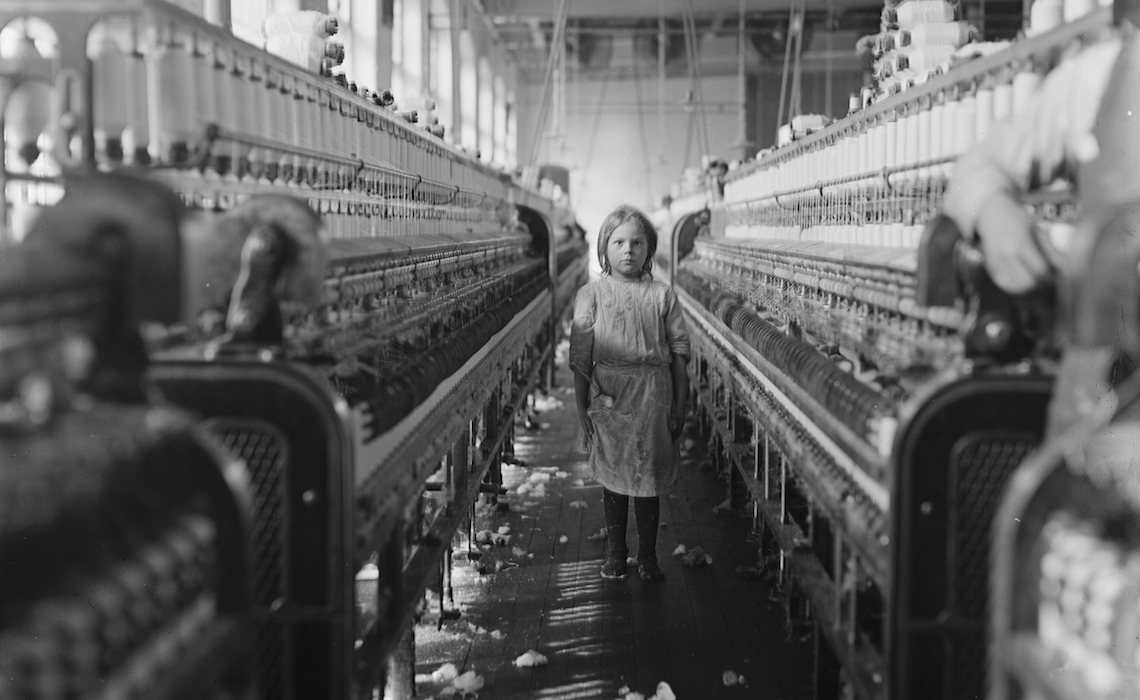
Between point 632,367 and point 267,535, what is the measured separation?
2622 mm

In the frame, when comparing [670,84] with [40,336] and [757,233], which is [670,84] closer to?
[757,233]

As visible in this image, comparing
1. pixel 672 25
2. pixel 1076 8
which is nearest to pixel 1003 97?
pixel 1076 8

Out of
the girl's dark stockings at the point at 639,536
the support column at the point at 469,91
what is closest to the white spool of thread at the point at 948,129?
the girl's dark stockings at the point at 639,536

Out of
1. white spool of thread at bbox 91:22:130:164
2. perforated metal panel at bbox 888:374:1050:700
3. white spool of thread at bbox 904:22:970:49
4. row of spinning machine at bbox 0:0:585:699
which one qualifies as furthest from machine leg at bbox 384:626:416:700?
white spool of thread at bbox 904:22:970:49

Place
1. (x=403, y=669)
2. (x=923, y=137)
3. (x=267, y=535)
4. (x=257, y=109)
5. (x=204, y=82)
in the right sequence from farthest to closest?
(x=403, y=669), (x=923, y=137), (x=257, y=109), (x=204, y=82), (x=267, y=535)

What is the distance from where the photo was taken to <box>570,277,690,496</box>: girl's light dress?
4.50 metres

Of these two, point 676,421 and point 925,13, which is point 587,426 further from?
point 925,13

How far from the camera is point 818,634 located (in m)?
3.09

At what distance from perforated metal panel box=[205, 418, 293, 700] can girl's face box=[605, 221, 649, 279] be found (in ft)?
8.61

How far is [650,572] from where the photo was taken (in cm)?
457

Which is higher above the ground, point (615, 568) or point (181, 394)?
point (181, 394)

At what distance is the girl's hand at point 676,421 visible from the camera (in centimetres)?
450

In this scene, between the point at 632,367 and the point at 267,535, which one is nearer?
the point at 267,535

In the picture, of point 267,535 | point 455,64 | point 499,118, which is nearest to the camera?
point 267,535
